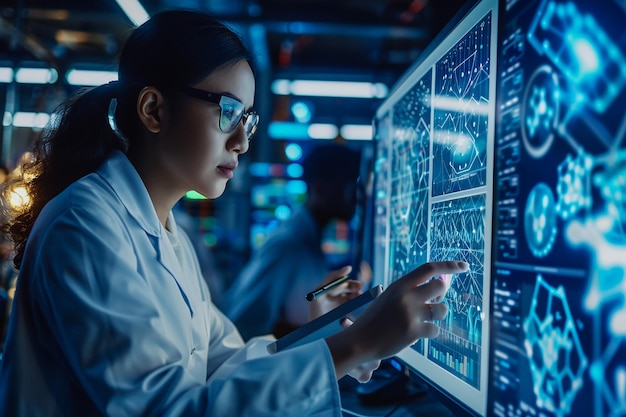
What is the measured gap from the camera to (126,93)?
103 cm

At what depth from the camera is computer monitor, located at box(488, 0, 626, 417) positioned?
0.46 meters

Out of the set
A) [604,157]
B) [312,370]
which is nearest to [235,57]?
[312,370]

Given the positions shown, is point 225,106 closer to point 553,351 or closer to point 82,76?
point 553,351

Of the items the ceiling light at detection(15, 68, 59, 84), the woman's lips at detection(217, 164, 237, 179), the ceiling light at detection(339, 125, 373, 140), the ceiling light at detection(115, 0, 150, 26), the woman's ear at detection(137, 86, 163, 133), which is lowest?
the woman's lips at detection(217, 164, 237, 179)

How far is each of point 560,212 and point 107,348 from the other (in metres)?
0.57

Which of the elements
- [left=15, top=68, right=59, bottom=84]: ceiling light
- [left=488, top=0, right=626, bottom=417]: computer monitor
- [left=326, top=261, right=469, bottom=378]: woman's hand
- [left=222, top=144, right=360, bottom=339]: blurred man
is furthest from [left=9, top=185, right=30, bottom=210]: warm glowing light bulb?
[left=15, top=68, right=59, bottom=84]: ceiling light

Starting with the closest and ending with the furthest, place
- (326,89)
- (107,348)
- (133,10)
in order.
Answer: (107,348), (133,10), (326,89)

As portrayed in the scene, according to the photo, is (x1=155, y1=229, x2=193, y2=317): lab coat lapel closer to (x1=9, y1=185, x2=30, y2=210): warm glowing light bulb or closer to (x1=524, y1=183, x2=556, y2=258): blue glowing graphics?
(x1=9, y1=185, x2=30, y2=210): warm glowing light bulb

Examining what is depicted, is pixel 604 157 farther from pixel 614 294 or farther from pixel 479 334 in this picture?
pixel 479 334

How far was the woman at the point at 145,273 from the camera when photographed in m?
0.68

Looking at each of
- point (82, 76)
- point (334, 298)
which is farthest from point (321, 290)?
point (82, 76)

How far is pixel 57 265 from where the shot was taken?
72 centimetres

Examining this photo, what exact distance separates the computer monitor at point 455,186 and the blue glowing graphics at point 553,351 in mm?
107

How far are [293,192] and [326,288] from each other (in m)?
4.10
